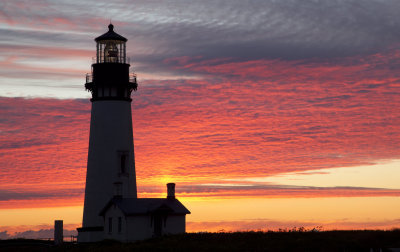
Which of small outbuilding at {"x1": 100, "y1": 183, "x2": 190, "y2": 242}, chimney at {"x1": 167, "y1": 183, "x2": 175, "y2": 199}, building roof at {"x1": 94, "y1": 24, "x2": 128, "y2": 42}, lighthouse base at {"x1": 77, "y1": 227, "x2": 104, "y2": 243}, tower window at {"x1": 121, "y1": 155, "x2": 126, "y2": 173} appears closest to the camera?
small outbuilding at {"x1": 100, "y1": 183, "x2": 190, "y2": 242}

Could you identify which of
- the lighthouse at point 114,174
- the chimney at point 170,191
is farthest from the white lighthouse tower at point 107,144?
the chimney at point 170,191

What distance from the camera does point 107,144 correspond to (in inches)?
2579

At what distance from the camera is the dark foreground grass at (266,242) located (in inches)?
1987

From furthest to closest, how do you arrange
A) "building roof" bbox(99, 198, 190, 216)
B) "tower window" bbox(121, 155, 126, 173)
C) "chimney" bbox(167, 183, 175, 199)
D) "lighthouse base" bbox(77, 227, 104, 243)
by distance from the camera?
1. "chimney" bbox(167, 183, 175, 199)
2. "tower window" bbox(121, 155, 126, 173)
3. "lighthouse base" bbox(77, 227, 104, 243)
4. "building roof" bbox(99, 198, 190, 216)

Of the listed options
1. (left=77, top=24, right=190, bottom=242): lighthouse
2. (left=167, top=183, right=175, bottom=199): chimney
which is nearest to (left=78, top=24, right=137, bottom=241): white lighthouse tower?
(left=77, top=24, right=190, bottom=242): lighthouse

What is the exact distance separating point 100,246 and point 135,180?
29.7ft

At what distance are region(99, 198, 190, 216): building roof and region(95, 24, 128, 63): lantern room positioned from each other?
44.0ft

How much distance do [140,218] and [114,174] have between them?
5.06 m

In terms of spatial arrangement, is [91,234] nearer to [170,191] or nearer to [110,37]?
[170,191]

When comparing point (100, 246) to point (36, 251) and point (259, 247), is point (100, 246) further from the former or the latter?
point (259, 247)

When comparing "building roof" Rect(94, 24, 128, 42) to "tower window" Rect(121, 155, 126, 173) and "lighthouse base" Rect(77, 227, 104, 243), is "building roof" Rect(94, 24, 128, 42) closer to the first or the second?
"tower window" Rect(121, 155, 126, 173)

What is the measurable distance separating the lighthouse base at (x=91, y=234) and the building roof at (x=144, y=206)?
67.2 inches

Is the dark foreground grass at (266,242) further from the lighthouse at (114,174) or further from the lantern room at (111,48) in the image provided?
the lantern room at (111,48)

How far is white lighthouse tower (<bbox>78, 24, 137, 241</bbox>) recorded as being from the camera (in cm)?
6512
